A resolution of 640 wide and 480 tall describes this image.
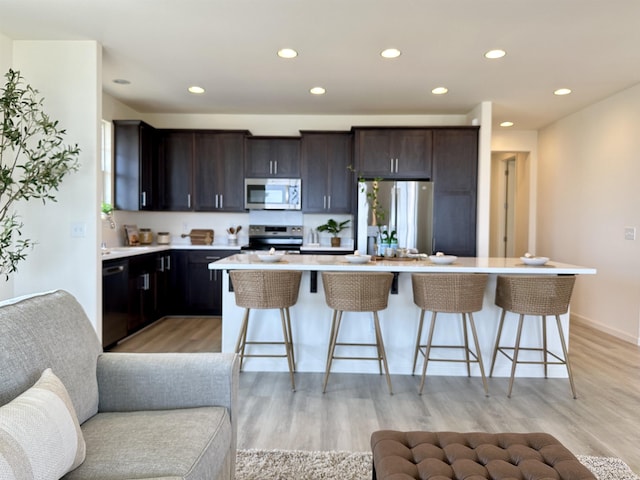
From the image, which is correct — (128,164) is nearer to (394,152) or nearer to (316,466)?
(394,152)

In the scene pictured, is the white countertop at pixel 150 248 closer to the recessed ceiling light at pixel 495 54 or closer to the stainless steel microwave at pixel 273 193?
the stainless steel microwave at pixel 273 193

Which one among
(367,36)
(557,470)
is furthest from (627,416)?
(367,36)

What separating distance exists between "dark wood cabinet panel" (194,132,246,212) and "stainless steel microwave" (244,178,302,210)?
0.11 m

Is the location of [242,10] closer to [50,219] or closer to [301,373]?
[50,219]

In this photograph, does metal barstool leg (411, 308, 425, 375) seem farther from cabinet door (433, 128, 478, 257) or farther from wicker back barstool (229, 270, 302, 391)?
cabinet door (433, 128, 478, 257)

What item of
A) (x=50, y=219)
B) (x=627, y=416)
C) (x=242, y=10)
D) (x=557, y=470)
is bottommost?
(x=627, y=416)

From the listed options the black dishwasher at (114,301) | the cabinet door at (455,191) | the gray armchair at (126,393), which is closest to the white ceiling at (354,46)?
the cabinet door at (455,191)

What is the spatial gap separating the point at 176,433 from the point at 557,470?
126 centimetres

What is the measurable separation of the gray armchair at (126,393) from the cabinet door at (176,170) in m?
3.95

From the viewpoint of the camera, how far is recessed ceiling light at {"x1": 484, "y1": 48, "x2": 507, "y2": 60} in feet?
11.3

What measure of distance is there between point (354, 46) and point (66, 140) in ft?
8.23

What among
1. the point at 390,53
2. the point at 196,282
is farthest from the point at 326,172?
the point at 196,282

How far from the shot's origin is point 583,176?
5137 mm

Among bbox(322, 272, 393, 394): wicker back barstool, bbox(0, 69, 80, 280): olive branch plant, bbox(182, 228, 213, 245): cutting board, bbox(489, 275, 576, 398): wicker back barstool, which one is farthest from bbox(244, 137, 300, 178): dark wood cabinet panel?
bbox(489, 275, 576, 398): wicker back barstool
